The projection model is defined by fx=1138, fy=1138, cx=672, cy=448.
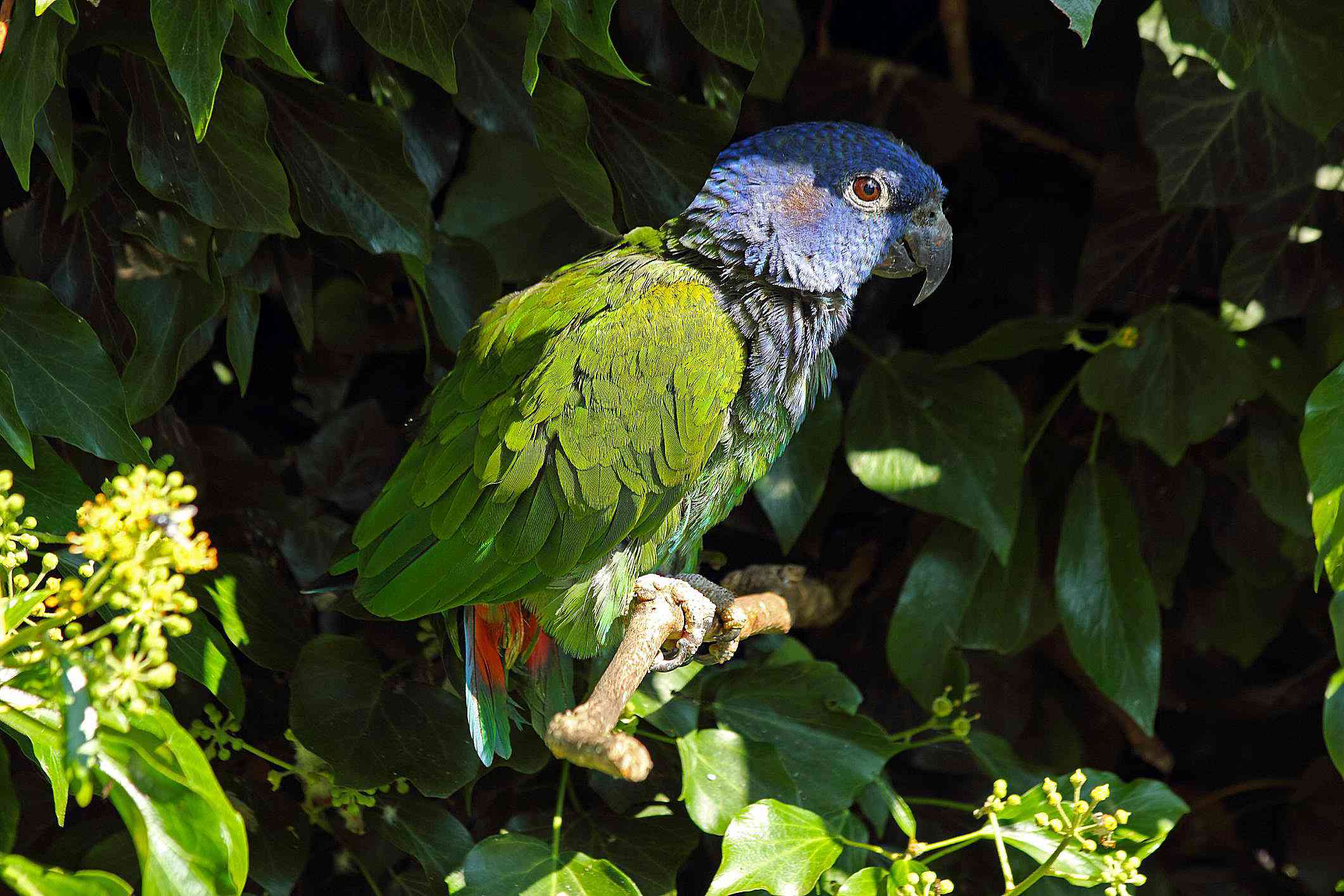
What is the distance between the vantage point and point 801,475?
4.95 feet

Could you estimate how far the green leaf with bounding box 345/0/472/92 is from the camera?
114cm

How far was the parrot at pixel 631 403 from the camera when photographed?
114cm

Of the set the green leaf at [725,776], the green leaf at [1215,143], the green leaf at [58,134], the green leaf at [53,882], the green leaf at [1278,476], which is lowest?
the green leaf at [725,776]

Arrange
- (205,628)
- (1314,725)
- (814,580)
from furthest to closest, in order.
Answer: (1314,725), (814,580), (205,628)

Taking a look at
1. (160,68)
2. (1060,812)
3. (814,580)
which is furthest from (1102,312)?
(160,68)

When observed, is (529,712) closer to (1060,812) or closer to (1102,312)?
(1060,812)

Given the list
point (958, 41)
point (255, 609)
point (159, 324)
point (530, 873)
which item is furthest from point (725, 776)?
point (958, 41)

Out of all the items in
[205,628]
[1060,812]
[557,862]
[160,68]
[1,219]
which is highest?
[160,68]

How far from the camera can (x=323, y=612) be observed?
1.57 m

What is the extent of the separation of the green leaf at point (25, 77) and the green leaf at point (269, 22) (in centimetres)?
16

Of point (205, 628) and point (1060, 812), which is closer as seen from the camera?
point (1060, 812)

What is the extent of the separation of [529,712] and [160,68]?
823 millimetres

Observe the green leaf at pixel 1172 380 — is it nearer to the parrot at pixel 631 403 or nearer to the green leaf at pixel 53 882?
the parrot at pixel 631 403

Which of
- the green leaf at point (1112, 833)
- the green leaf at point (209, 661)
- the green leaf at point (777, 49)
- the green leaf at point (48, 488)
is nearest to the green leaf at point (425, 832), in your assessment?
the green leaf at point (209, 661)
